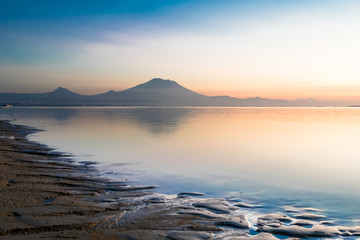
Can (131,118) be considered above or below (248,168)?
above

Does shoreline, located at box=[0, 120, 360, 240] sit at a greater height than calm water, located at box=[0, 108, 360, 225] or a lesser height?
greater

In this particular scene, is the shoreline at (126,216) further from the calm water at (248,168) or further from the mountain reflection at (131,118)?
the mountain reflection at (131,118)

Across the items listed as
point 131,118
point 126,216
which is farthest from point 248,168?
point 131,118

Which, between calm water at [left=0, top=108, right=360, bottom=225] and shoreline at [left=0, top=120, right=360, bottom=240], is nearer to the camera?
shoreline at [left=0, top=120, right=360, bottom=240]

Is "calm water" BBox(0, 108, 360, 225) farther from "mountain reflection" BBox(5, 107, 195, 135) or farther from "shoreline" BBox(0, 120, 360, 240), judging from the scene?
"mountain reflection" BBox(5, 107, 195, 135)

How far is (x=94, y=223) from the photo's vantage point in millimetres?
7039

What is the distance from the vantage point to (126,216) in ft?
25.3

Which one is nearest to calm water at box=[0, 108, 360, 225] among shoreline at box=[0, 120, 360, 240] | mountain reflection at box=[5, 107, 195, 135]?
shoreline at box=[0, 120, 360, 240]

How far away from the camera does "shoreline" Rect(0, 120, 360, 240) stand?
6656 millimetres

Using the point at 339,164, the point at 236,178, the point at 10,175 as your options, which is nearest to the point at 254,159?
the point at 339,164

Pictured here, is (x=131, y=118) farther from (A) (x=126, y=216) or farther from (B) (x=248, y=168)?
(A) (x=126, y=216)

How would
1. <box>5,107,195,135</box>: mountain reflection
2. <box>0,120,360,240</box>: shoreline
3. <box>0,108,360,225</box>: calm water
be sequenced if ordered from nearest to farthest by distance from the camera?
1. <box>0,120,360,240</box>: shoreline
2. <box>0,108,360,225</box>: calm water
3. <box>5,107,195,135</box>: mountain reflection

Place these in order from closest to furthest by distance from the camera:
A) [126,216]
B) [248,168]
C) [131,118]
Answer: [126,216] → [248,168] → [131,118]

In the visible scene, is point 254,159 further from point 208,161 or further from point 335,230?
point 335,230
